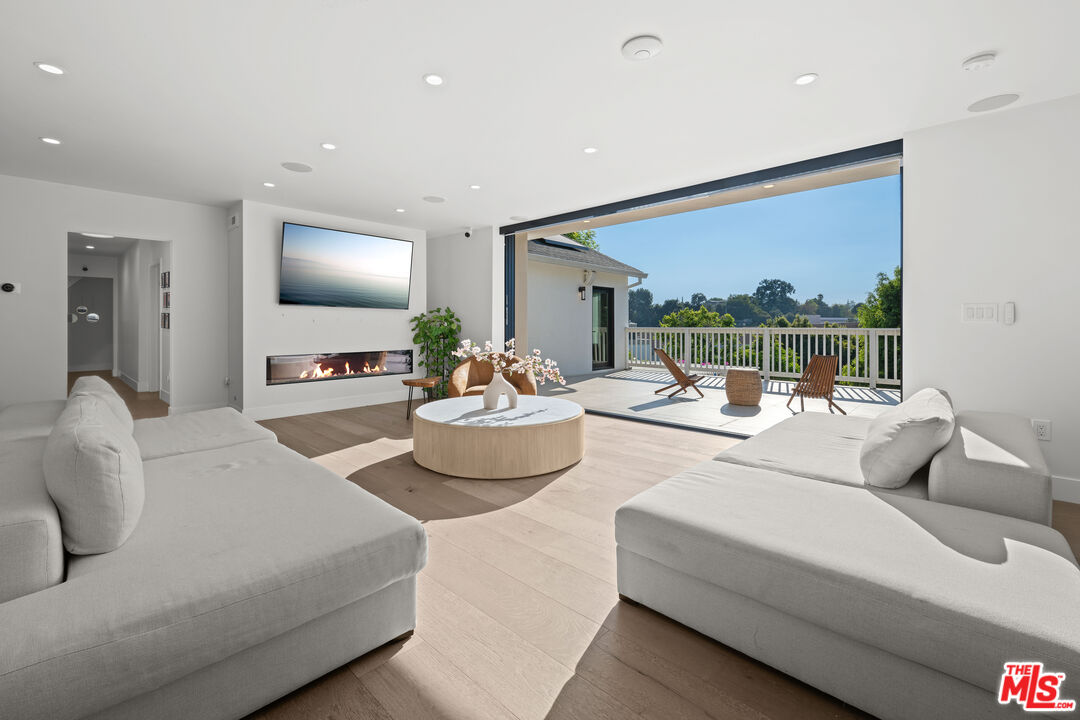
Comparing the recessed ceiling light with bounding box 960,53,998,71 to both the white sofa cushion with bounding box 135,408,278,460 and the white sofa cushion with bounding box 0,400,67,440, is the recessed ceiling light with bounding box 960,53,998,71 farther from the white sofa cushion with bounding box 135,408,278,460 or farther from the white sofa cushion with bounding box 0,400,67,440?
the white sofa cushion with bounding box 0,400,67,440

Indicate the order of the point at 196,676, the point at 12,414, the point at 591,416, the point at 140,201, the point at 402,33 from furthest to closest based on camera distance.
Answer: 1. the point at 591,416
2. the point at 140,201
3. the point at 12,414
4. the point at 402,33
5. the point at 196,676

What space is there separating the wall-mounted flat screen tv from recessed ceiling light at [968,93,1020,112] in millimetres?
5919

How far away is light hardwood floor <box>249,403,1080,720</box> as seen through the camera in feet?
4.61

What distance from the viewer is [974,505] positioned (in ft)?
5.88

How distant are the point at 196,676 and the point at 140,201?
588cm

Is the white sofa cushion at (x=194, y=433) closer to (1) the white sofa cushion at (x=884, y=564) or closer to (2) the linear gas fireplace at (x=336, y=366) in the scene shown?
(1) the white sofa cushion at (x=884, y=564)

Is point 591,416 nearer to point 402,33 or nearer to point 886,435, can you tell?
point 886,435

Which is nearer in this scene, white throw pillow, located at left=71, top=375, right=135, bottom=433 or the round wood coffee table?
white throw pillow, located at left=71, top=375, right=135, bottom=433

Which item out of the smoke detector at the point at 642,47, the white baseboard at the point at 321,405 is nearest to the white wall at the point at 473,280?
the white baseboard at the point at 321,405

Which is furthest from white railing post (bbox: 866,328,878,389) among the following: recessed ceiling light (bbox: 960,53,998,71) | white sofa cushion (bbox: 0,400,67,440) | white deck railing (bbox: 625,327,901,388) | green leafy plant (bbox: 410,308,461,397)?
white sofa cushion (bbox: 0,400,67,440)

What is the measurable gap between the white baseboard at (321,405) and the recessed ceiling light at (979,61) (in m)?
6.24

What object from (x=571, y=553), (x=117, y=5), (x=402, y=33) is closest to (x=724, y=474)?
(x=571, y=553)

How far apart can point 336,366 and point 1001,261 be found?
6.58 meters

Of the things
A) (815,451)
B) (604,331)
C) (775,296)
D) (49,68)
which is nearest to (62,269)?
(49,68)
